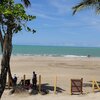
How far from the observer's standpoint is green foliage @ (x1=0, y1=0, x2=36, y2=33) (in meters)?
9.00

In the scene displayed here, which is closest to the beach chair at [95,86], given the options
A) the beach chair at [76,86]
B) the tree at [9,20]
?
the beach chair at [76,86]

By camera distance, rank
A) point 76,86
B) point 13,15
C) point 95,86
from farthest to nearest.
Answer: point 95,86, point 76,86, point 13,15

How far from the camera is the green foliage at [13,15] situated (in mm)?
9000

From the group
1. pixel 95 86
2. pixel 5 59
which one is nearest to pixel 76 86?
pixel 95 86

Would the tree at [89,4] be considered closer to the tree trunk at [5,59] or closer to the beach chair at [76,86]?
the beach chair at [76,86]

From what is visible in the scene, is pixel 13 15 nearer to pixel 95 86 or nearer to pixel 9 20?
pixel 9 20

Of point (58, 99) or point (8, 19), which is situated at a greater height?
point (8, 19)

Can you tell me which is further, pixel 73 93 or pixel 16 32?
pixel 73 93

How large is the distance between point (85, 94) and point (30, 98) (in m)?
3.69

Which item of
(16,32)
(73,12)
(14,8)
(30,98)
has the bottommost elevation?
(30,98)

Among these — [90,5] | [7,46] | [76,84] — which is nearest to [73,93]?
[76,84]

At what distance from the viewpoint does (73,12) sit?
28.2 meters

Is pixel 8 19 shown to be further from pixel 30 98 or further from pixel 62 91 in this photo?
pixel 62 91

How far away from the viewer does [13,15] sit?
9109 millimetres
